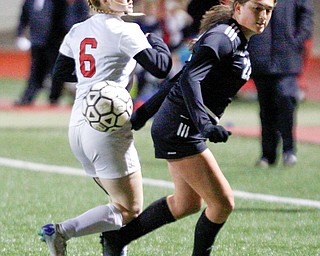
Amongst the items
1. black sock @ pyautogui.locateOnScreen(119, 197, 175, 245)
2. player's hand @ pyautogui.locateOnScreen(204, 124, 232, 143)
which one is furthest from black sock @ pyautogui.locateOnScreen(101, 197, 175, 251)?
player's hand @ pyautogui.locateOnScreen(204, 124, 232, 143)

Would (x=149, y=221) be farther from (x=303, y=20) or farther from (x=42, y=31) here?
(x=42, y=31)

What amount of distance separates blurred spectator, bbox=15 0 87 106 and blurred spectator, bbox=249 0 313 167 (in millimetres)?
7242

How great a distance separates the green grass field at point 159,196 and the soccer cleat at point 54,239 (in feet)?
2.35

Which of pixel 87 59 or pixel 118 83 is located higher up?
pixel 87 59

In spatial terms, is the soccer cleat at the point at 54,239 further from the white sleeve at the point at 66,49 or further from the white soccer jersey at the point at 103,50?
the white sleeve at the point at 66,49

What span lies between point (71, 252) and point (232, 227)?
5.04ft

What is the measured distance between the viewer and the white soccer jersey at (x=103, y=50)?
5762 mm

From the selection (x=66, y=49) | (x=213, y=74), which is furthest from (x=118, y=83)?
(x=213, y=74)

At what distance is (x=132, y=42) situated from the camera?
5.72m

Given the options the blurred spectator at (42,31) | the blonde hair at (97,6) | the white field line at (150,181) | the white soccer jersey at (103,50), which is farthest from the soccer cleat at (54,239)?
the blurred spectator at (42,31)

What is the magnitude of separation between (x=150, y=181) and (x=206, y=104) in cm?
439

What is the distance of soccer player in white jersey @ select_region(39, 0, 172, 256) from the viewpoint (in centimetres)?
578

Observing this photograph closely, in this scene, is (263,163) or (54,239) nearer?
(54,239)

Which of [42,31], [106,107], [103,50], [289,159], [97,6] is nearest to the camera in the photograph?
[106,107]
